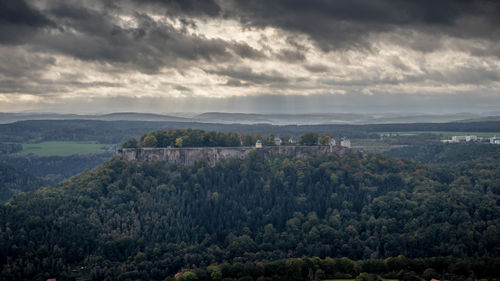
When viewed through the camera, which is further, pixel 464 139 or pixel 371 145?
pixel 464 139

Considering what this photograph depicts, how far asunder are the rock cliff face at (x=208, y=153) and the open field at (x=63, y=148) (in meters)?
83.5

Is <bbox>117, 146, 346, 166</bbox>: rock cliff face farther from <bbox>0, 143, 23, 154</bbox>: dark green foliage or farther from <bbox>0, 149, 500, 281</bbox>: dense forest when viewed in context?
<bbox>0, 143, 23, 154</bbox>: dark green foliage

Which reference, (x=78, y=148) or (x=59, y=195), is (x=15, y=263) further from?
(x=78, y=148)

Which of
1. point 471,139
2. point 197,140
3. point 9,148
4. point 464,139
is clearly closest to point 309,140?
point 197,140

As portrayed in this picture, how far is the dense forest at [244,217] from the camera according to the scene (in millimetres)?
65125

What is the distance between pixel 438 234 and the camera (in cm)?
6938

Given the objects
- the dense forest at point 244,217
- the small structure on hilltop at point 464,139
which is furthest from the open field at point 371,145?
the dense forest at point 244,217

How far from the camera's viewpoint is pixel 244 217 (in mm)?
83062

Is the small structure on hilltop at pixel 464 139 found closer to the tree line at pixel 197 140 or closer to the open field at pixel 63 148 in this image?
the tree line at pixel 197 140

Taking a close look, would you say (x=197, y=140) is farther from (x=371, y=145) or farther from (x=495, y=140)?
(x=495, y=140)

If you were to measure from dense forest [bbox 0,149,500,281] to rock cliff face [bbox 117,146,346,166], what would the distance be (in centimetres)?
292

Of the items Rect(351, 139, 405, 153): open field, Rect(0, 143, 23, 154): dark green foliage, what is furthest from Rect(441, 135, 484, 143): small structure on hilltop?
Rect(0, 143, 23, 154): dark green foliage

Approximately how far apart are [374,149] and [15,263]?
110m

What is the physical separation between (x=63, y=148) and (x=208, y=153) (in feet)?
327
